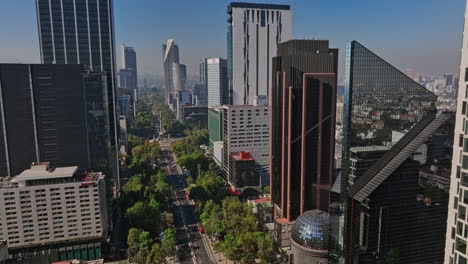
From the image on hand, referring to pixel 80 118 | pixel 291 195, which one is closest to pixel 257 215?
pixel 291 195

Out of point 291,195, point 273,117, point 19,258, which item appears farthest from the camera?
point 273,117

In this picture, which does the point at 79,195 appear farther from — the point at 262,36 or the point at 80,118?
the point at 262,36

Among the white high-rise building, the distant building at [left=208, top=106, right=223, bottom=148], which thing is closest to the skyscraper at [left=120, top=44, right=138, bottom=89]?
the distant building at [left=208, top=106, right=223, bottom=148]

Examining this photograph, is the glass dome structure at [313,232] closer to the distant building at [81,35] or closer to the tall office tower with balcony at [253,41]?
the distant building at [81,35]

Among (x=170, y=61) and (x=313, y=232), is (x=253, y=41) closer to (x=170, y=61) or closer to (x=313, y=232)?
(x=313, y=232)

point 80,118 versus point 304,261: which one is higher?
point 80,118

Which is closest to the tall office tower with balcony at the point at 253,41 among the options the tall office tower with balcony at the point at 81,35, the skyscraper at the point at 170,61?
the tall office tower with balcony at the point at 81,35

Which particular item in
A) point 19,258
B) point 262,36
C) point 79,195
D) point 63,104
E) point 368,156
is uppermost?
point 262,36

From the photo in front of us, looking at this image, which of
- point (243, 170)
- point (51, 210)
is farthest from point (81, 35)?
point (243, 170)
